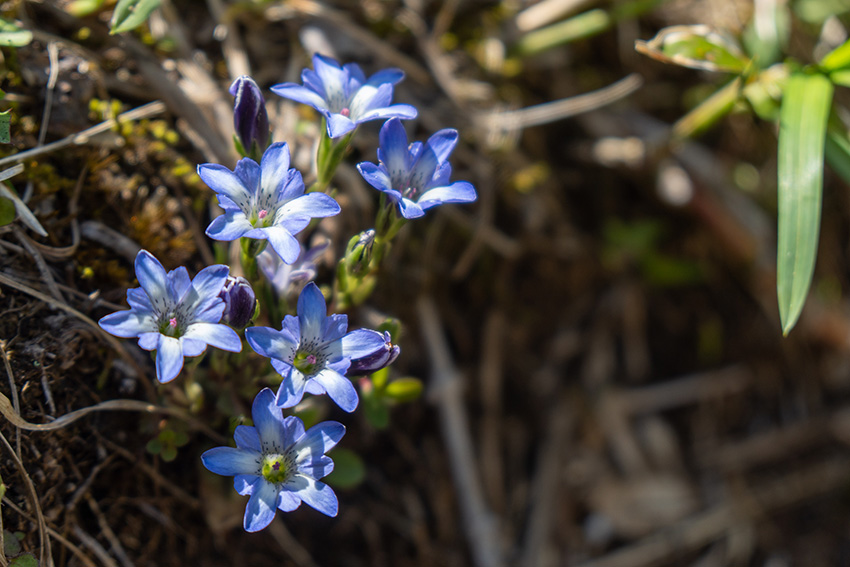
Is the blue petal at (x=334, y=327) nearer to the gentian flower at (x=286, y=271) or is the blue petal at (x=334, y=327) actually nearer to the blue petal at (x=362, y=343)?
the blue petal at (x=362, y=343)

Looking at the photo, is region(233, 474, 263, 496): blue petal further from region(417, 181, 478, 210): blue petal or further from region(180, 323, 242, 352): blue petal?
region(417, 181, 478, 210): blue petal

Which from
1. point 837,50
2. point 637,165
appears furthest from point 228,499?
point 837,50

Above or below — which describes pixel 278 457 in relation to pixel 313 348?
below

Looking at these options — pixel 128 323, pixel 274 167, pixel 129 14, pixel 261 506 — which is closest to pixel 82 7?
pixel 129 14

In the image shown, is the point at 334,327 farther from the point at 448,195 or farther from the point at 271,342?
the point at 448,195

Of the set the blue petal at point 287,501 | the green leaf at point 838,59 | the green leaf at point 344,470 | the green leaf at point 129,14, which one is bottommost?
the green leaf at point 344,470

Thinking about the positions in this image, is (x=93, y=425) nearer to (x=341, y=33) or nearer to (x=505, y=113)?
(x=341, y=33)

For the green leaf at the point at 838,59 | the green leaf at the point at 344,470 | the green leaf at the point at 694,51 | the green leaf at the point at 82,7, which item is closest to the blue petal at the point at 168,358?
the green leaf at the point at 344,470
